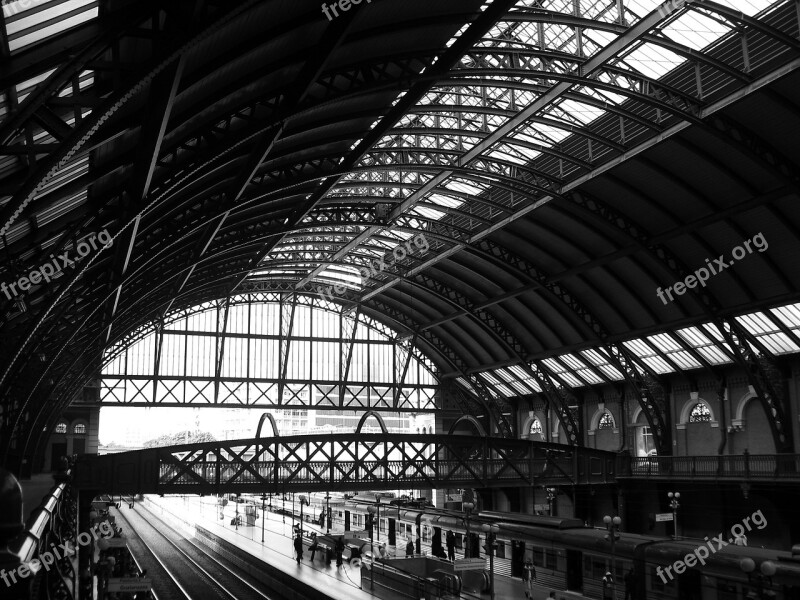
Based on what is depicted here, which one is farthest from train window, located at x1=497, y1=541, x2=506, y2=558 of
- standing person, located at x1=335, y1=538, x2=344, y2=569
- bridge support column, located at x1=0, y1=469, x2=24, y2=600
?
bridge support column, located at x1=0, y1=469, x2=24, y2=600

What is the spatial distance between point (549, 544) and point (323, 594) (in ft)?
30.6

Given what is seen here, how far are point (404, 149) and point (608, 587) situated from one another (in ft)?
61.3

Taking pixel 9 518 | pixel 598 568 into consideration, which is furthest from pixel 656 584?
pixel 9 518

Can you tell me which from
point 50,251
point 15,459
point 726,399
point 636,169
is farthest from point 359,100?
point 726,399

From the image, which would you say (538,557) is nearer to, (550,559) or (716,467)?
(550,559)

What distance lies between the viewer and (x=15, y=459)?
32406 millimetres

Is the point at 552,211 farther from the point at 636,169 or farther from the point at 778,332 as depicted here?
the point at 778,332

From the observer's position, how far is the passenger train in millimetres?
20391

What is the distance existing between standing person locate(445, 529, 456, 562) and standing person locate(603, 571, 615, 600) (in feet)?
38.3

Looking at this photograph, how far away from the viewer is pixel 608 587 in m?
25.8

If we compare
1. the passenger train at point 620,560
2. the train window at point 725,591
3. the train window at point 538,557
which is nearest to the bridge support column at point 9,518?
the passenger train at point 620,560

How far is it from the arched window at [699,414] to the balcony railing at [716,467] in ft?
9.64

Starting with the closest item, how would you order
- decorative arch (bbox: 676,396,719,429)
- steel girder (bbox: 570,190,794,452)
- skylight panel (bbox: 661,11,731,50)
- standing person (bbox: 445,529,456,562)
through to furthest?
1. skylight panel (bbox: 661,11,731,50)
2. steel girder (bbox: 570,190,794,452)
3. standing person (bbox: 445,529,456,562)
4. decorative arch (bbox: 676,396,719,429)

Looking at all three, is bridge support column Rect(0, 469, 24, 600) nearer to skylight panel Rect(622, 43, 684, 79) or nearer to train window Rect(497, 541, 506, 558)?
skylight panel Rect(622, 43, 684, 79)
